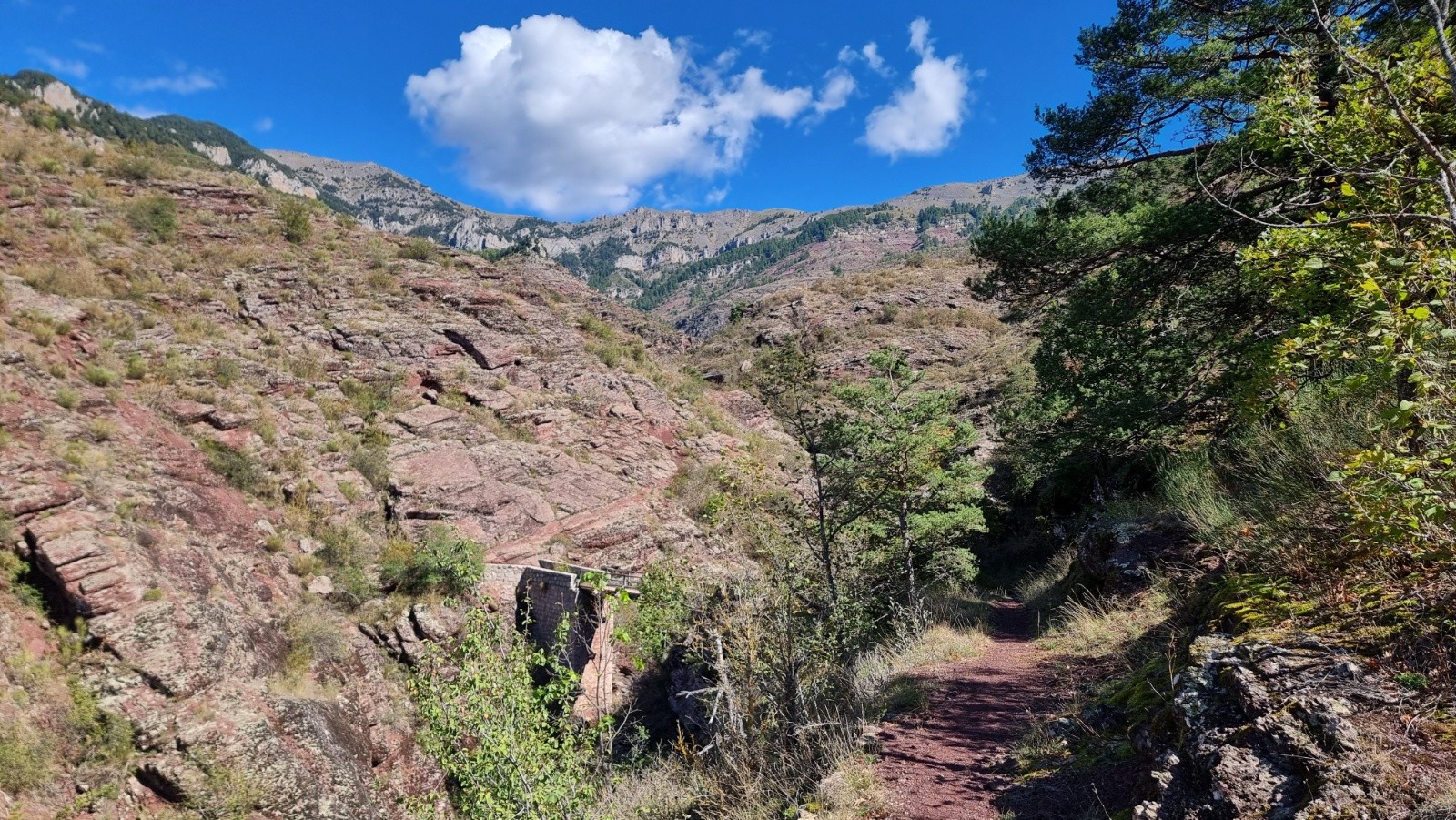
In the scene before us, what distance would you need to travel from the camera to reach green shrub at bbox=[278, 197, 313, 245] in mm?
21625

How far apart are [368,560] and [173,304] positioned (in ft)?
32.7

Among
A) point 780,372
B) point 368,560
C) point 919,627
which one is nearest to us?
point 780,372

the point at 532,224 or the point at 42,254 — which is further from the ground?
the point at 532,224

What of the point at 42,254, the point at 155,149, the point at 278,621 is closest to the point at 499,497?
the point at 278,621

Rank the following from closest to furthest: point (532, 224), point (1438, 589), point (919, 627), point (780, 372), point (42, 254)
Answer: point (1438, 589) < point (780, 372) < point (919, 627) < point (42, 254) < point (532, 224)

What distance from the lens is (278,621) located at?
9.92m

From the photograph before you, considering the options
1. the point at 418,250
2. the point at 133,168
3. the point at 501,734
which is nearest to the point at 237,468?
the point at 501,734

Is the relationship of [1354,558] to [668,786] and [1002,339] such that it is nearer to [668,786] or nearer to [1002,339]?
[668,786]

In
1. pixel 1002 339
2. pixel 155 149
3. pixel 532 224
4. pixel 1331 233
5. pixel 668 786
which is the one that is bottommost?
pixel 668 786

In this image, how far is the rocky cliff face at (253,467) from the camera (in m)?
7.53

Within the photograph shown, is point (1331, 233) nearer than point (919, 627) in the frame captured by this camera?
Yes

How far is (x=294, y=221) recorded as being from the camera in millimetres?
21906

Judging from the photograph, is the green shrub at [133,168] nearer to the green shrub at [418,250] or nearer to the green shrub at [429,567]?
the green shrub at [418,250]

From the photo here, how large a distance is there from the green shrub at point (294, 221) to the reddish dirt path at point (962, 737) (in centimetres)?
2472
